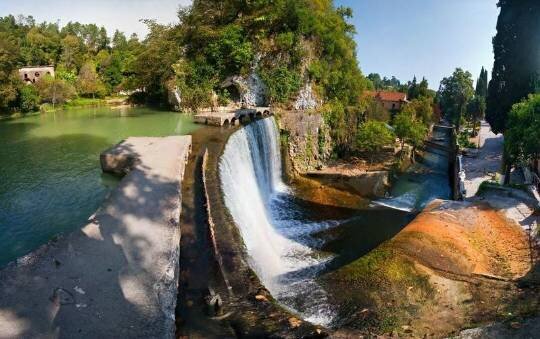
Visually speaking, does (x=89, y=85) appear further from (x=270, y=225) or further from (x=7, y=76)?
(x=270, y=225)

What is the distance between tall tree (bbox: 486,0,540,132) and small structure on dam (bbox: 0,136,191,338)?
23938mm

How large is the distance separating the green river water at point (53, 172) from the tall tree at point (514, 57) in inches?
794

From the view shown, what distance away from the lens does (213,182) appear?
385 inches

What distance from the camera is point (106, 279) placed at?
208 inches

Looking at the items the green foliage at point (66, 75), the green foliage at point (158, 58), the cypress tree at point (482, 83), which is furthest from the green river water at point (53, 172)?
the cypress tree at point (482, 83)

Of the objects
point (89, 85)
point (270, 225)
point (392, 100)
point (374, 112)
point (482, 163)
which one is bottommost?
point (270, 225)

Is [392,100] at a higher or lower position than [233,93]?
higher

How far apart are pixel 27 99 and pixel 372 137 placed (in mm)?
21151

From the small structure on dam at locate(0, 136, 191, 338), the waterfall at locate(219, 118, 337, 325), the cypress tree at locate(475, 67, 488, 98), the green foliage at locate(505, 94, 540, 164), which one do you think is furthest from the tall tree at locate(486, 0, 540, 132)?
the cypress tree at locate(475, 67, 488, 98)

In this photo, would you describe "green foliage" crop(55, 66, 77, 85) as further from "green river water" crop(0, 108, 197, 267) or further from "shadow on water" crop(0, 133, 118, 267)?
"shadow on water" crop(0, 133, 118, 267)

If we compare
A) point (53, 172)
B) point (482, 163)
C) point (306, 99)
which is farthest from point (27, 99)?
point (482, 163)

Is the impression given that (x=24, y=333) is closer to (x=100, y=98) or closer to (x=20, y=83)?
(x=20, y=83)

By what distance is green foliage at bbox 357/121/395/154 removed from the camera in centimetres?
2350

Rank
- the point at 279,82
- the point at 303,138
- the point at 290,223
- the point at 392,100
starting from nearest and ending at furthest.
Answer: the point at 290,223 → the point at 303,138 → the point at 279,82 → the point at 392,100
